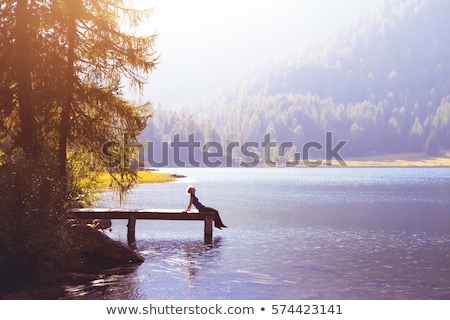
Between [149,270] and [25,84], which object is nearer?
[149,270]

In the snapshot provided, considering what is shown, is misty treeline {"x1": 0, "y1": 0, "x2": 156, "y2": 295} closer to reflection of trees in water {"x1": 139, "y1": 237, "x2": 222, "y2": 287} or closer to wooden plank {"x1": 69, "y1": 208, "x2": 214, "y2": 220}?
wooden plank {"x1": 69, "y1": 208, "x2": 214, "y2": 220}

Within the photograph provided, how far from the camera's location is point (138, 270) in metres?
21.9

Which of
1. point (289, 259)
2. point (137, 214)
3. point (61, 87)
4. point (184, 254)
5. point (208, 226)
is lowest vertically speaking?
point (289, 259)

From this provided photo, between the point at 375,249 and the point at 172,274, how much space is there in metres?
11.5

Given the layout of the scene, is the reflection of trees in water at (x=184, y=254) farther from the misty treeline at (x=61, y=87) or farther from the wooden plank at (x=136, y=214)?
the misty treeline at (x=61, y=87)

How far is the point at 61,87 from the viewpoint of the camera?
23344mm

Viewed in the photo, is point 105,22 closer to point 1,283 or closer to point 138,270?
point 138,270

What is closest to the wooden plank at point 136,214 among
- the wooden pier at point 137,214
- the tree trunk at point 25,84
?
the wooden pier at point 137,214

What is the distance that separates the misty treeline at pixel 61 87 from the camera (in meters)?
18.5

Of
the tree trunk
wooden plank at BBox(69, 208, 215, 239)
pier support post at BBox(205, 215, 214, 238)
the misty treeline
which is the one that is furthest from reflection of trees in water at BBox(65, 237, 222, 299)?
the tree trunk

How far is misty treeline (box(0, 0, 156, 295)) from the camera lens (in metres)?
18.5

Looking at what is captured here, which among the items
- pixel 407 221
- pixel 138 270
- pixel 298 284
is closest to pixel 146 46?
pixel 138 270

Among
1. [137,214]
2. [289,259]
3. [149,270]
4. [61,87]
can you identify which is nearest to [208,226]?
[137,214]

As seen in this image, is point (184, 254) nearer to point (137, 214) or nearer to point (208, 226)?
point (137, 214)
